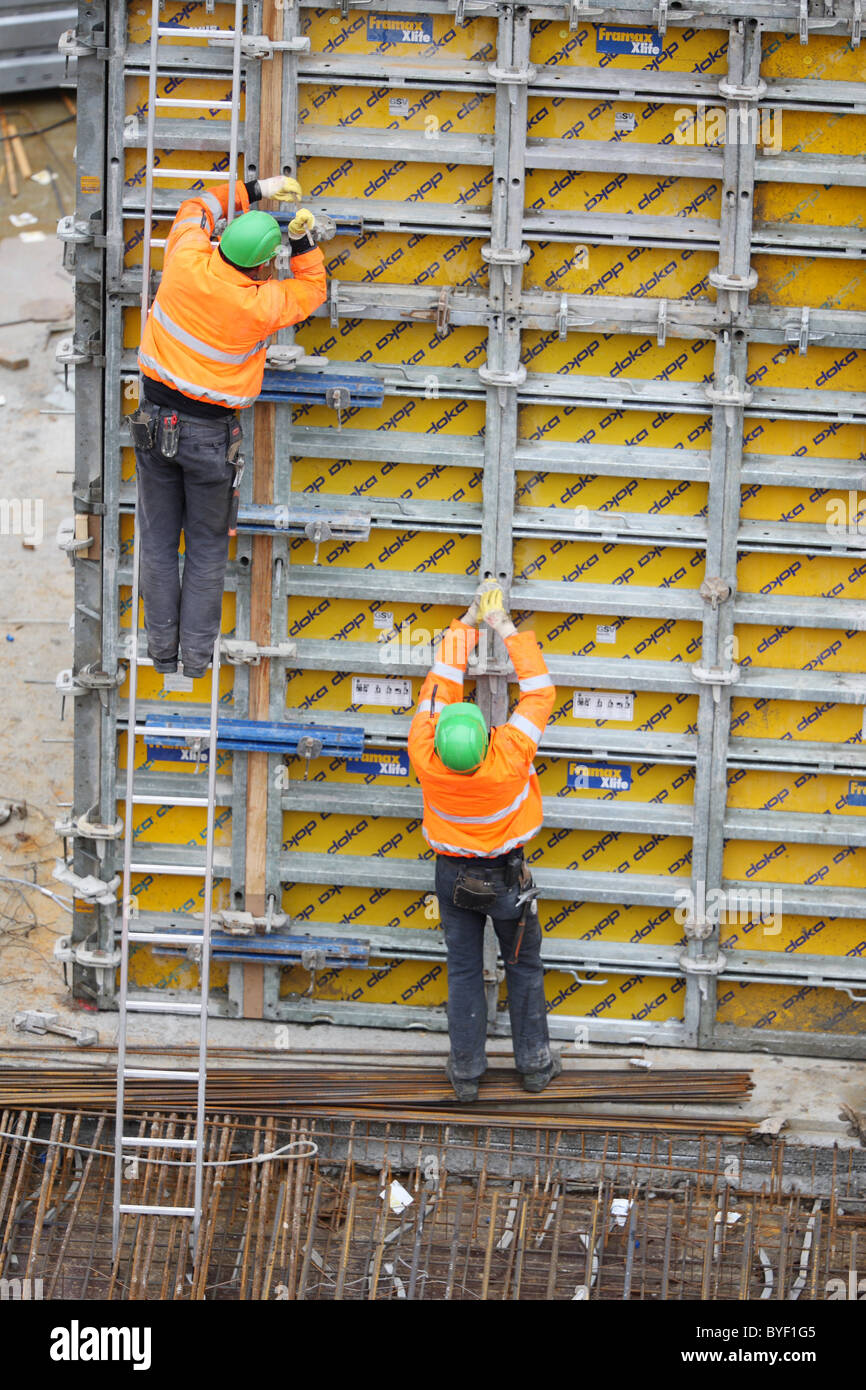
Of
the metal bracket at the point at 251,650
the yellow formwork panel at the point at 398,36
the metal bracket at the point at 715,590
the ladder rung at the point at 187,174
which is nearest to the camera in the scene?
the ladder rung at the point at 187,174

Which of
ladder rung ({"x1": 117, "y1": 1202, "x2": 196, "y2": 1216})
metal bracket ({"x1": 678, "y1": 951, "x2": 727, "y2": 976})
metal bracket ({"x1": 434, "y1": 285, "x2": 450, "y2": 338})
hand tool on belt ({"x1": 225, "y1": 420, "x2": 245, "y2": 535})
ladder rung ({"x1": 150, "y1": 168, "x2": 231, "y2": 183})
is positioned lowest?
ladder rung ({"x1": 117, "y1": 1202, "x2": 196, "y2": 1216})

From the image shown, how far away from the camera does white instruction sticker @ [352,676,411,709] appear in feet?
27.1

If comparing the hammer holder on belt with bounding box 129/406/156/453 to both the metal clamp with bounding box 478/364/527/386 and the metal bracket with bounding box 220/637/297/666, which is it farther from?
the metal clamp with bounding box 478/364/527/386

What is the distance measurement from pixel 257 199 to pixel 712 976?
4181mm

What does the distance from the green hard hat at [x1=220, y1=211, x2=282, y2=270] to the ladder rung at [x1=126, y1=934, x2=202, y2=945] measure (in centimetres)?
297

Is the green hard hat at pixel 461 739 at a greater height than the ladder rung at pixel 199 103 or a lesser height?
lesser

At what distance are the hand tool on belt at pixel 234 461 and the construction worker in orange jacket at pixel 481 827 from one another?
1.13 meters

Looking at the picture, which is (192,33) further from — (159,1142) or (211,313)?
(159,1142)

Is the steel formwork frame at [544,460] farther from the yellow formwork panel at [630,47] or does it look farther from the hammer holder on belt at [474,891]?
the hammer holder on belt at [474,891]

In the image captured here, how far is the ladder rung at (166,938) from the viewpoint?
783cm

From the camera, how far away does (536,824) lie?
25.7 ft

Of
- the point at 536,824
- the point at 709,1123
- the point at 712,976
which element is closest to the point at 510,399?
the point at 536,824

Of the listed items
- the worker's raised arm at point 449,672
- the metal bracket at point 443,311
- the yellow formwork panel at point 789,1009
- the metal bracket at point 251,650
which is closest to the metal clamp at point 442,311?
the metal bracket at point 443,311

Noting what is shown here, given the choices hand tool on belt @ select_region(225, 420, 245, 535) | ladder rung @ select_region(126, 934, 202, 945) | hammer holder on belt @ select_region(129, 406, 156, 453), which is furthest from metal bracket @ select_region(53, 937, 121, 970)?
hammer holder on belt @ select_region(129, 406, 156, 453)
